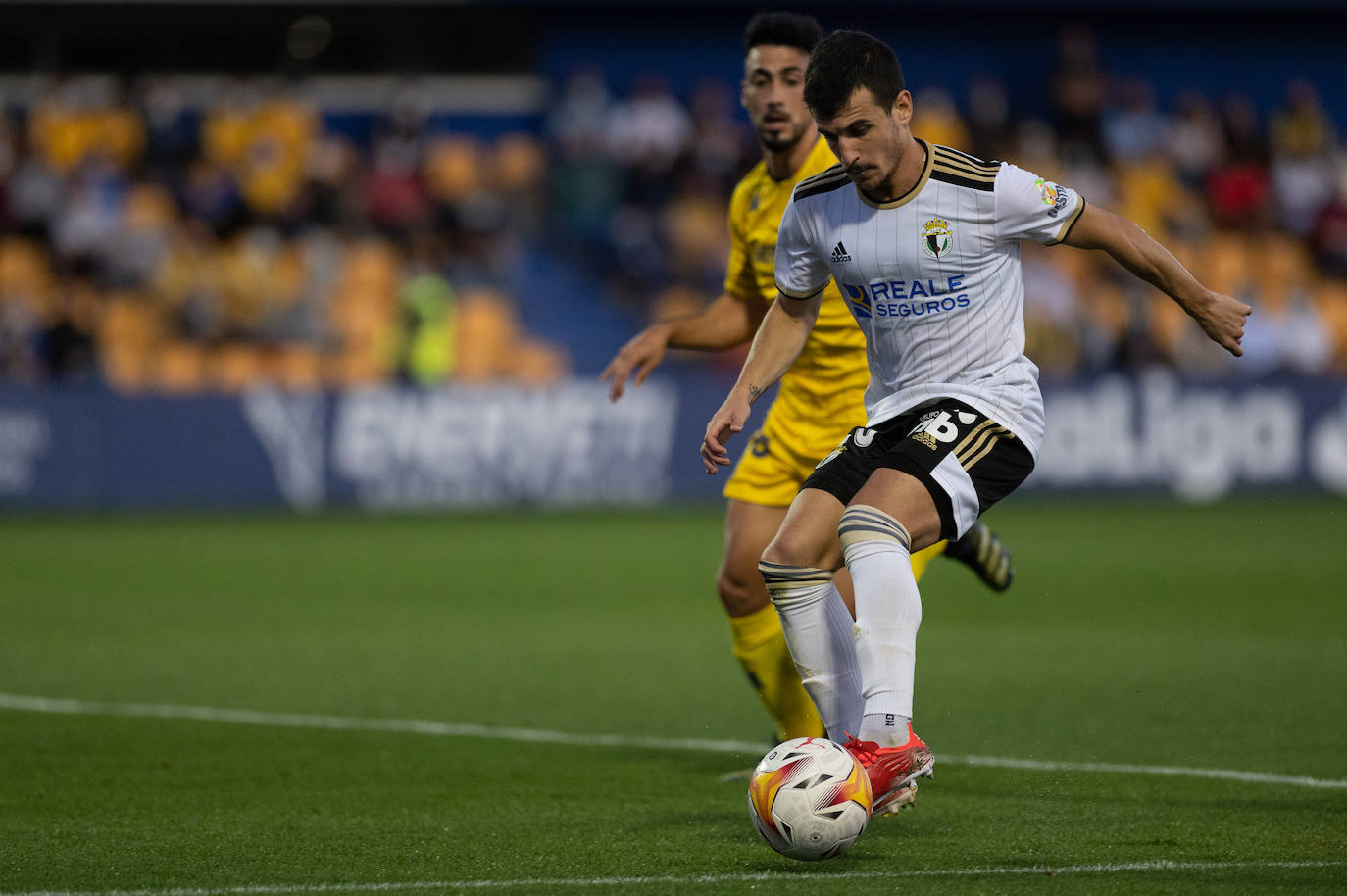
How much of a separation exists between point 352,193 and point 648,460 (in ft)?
17.8

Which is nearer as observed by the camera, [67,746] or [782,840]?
[782,840]

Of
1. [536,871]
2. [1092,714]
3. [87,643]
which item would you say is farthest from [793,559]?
[87,643]

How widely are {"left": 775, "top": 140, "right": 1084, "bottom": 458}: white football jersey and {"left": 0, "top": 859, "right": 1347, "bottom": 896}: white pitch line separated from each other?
1.24 metres

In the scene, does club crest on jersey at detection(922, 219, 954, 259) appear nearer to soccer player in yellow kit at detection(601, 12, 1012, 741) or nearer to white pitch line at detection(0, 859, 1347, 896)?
soccer player in yellow kit at detection(601, 12, 1012, 741)

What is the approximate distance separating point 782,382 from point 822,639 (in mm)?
1604

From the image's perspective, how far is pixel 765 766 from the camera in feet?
16.4

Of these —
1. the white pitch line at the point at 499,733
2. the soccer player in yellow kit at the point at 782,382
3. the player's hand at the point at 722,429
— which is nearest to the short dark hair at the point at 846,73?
the player's hand at the point at 722,429

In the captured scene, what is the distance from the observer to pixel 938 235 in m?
5.22

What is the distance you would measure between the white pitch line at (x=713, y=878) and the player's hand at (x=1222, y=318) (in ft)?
4.68

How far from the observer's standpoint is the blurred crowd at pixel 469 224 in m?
19.5

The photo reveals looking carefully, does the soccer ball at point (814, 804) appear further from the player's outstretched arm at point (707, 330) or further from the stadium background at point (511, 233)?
the stadium background at point (511, 233)

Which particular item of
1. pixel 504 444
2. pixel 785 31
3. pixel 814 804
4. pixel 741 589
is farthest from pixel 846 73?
pixel 504 444

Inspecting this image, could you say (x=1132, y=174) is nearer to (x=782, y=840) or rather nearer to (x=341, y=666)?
(x=341, y=666)

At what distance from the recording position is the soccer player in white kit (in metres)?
5.00
